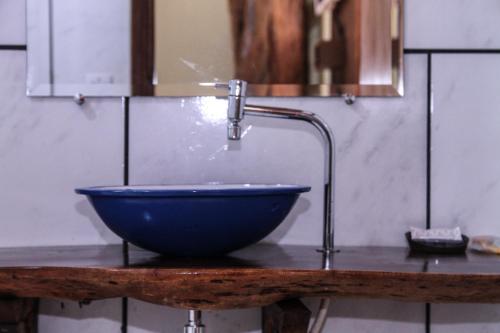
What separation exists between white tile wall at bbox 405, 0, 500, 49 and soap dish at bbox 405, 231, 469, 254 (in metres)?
0.34

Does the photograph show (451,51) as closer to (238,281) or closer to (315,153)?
(315,153)

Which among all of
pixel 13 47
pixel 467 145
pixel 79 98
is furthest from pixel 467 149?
pixel 13 47

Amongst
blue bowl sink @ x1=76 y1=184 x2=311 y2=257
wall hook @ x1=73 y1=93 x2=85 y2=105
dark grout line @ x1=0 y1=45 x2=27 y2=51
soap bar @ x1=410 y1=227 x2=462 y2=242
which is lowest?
soap bar @ x1=410 y1=227 x2=462 y2=242

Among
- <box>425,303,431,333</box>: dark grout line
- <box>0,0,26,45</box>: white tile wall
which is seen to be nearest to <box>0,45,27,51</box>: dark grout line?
<box>0,0,26,45</box>: white tile wall

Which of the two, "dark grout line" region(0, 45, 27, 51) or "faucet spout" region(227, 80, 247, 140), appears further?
"dark grout line" region(0, 45, 27, 51)

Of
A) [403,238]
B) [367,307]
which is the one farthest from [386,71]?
[367,307]

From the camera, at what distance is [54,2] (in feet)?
3.21

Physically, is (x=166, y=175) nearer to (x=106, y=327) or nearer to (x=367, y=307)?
(x=106, y=327)

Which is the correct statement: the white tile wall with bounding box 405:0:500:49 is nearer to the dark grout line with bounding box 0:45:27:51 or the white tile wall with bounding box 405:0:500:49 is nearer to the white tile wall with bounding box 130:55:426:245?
the white tile wall with bounding box 130:55:426:245

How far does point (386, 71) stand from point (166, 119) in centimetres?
39

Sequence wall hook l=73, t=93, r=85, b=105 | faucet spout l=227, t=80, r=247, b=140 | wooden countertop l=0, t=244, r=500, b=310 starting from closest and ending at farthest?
wooden countertop l=0, t=244, r=500, b=310, faucet spout l=227, t=80, r=247, b=140, wall hook l=73, t=93, r=85, b=105

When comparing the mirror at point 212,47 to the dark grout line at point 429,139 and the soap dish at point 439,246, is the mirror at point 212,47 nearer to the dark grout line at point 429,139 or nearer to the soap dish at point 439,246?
the dark grout line at point 429,139

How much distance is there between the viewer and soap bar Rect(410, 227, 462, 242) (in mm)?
913

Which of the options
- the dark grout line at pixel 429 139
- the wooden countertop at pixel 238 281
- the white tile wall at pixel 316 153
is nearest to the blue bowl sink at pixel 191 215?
the wooden countertop at pixel 238 281
